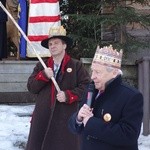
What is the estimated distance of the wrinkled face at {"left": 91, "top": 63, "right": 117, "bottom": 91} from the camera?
10.8 feet

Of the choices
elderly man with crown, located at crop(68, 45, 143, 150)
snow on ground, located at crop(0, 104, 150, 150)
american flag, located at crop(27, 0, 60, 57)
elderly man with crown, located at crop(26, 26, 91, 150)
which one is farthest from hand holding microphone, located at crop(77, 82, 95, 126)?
american flag, located at crop(27, 0, 60, 57)

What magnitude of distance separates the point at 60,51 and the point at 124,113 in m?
1.74

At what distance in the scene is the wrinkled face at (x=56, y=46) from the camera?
481 cm

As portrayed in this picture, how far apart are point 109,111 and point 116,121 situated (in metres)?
0.08

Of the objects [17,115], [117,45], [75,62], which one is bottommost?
[17,115]

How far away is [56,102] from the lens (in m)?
4.84

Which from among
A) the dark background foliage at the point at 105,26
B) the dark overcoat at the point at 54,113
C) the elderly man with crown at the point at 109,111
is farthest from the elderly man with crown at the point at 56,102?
the dark background foliage at the point at 105,26

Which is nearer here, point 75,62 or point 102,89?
point 102,89

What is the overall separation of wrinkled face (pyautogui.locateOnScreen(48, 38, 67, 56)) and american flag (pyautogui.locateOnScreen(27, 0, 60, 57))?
437cm

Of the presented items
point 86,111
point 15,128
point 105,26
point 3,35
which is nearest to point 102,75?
point 86,111

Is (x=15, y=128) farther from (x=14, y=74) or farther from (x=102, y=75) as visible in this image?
(x=102, y=75)

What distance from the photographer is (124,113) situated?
3199 millimetres

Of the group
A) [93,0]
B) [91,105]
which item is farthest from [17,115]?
[91,105]

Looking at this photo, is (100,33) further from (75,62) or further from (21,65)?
(75,62)
